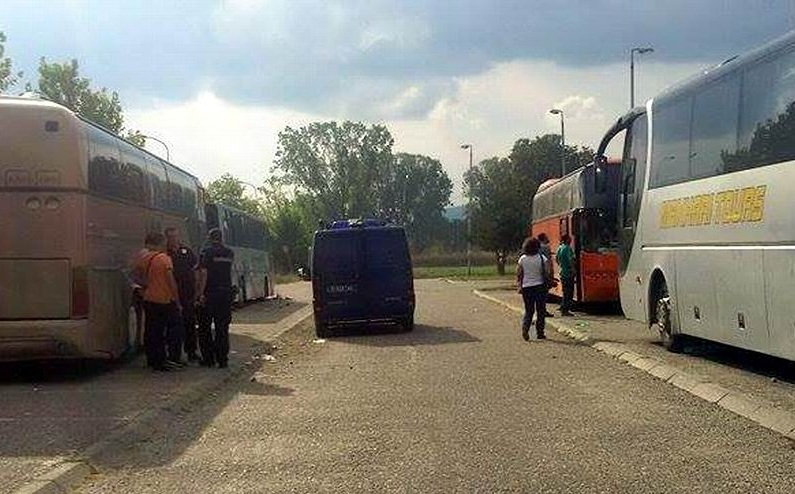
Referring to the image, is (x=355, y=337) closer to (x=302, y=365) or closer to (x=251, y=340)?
(x=251, y=340)

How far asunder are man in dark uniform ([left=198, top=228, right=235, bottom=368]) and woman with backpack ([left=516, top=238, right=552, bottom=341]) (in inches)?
240

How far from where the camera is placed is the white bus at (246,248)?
32.6 metres

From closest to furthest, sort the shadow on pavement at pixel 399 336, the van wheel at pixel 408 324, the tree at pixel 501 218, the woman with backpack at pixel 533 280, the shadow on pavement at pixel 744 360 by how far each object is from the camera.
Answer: the shadow on pavement at pixel 744 360 < the woman with backpack at pixel 533 280 < the shadow on pavement at pixel 399 336 < the van wheel at pixel 408 324 < the tree at pixel 501 218

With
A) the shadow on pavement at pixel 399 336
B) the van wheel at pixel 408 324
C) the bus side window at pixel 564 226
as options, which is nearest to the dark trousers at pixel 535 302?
the shadow on pavement at pixel 399 336

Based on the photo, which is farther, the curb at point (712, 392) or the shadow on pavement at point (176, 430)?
the curb at point (712, 392)

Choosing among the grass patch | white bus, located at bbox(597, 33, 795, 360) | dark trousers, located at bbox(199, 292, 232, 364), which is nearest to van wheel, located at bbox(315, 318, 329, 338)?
dark trousers, located at bbox(199, 292, 232, 364)

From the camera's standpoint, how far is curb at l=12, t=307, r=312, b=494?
285 inches

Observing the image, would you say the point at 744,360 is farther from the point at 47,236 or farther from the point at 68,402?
the point at 47,236

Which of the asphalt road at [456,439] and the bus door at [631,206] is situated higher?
the bus door at [631,206]

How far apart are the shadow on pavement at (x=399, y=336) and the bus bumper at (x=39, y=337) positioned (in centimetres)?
736

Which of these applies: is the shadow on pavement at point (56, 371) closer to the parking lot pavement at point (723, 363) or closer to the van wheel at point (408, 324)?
the van wheel at point (408, 324)

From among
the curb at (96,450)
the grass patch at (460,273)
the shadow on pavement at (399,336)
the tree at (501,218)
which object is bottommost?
the curb at (96,450)

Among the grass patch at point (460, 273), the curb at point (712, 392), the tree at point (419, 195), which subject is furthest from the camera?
the tree at point (419, 195)

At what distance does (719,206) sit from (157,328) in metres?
7.60
